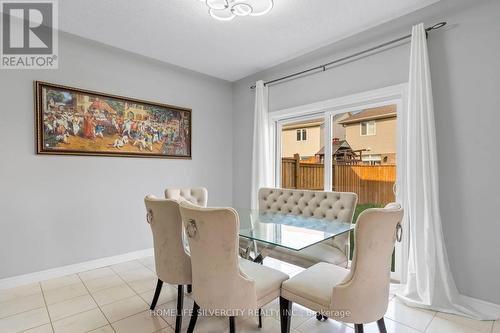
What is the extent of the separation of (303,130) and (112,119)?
8.14 feet

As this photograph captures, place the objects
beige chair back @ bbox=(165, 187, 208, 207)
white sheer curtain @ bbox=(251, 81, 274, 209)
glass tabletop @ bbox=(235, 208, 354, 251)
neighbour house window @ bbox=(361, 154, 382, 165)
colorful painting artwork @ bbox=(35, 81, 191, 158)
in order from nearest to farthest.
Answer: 1. glass tabletop @ bbox=(235, 208, 354, 251)
2. colorful painting artwork @ bbox=(35, 81, 191, 158)
3. neighbour house window @ bbox=(361, 154, 382, 165)
4. beige chair back @ bbox=(165, 187, 208, 207)
5. white sheer curtain @ bbox=(251, 81, 274, 209)

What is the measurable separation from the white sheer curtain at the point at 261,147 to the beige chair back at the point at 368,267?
2325 mm

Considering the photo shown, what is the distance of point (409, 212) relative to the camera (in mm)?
2320

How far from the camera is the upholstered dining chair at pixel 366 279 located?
132 centimetres

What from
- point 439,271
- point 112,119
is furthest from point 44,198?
point 439,271

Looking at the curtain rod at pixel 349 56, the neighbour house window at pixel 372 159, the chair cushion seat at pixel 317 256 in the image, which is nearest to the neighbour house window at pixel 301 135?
the curtain rod at pixel 349 56

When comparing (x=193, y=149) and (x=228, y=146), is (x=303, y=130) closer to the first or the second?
(x=228, y=146)

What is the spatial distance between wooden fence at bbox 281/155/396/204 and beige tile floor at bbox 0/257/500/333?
1086 mm

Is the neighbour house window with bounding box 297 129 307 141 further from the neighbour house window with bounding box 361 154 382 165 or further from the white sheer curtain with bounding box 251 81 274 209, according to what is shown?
the neighbour house window with bounding box 361 154 382 165

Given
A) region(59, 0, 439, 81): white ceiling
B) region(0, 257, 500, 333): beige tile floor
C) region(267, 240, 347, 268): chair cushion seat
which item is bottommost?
region(0, 257, 500, 333): beige tile floor

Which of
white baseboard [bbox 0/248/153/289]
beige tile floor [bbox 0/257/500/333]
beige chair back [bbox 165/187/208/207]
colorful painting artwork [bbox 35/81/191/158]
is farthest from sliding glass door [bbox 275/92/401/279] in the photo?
white baseboard [bbox 0/248/153/289]

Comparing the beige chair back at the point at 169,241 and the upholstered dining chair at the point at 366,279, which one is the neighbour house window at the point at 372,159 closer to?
the upholstered dining chair at the point at 366,279

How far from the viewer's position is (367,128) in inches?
114

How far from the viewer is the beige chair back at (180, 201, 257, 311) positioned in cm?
137
